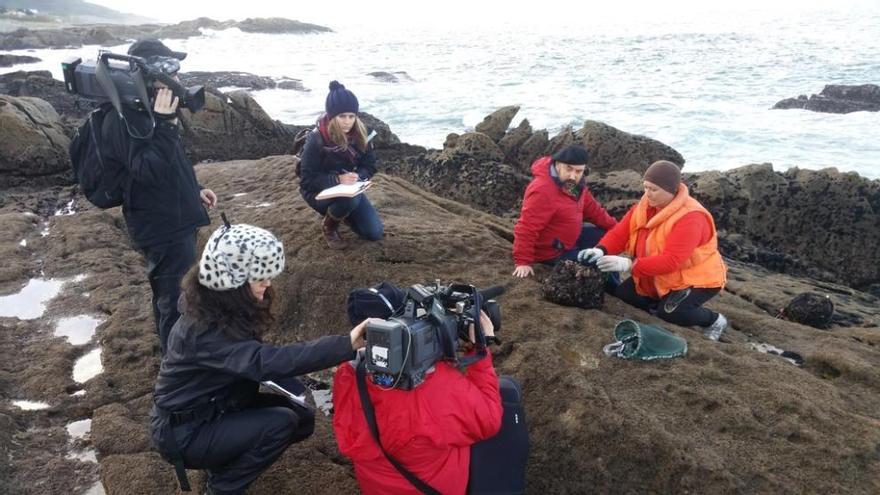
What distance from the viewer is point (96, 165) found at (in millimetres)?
3680

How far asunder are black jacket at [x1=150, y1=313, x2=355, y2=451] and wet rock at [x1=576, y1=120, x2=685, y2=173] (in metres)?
7.76

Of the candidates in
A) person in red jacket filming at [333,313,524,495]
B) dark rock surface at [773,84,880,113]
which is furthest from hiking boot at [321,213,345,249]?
dark rock surface at [773,84,880,113]

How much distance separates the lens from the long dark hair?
2.54m

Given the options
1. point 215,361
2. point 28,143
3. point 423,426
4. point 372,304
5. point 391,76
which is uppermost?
point 372,304

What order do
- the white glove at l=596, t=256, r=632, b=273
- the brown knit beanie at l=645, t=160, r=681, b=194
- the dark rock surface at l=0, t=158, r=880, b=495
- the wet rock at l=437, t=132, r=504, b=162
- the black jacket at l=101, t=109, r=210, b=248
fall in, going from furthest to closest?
the wet rock at l=437, t=132, r=504, b=162 → the white glove at l=596, t=256, r=632, b=273 → the brown knit beanie at l=645, t=160, r=681, b=194 → the black jacket at l=101, t=109, r=210, b=248 → the dark rock surface at l=0, t=158, r=880, b=495

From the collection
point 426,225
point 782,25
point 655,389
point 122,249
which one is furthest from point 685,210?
point 782,25

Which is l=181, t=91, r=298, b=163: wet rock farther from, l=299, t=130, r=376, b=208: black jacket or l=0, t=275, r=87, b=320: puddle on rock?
l=299, t=130, r=376, b=208: black jacket

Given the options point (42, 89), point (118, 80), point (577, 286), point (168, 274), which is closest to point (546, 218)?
point (577, 286)

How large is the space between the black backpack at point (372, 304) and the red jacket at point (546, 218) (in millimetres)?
2466

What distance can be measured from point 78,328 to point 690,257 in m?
4.57

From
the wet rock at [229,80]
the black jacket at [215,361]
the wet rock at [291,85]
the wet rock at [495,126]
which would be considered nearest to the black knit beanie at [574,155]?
the black jacket at [215,361]

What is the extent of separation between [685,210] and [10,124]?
9468mm

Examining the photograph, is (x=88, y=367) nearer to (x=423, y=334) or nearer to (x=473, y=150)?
(x=423, y=334)

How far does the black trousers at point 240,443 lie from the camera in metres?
2.71
